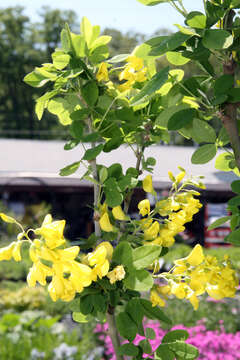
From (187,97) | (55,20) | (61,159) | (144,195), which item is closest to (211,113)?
(187,97)

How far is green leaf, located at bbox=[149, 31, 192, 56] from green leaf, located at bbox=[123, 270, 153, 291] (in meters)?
0.27

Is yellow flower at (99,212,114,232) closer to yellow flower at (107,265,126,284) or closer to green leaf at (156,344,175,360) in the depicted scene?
yellow flower at (107,265,126,284)

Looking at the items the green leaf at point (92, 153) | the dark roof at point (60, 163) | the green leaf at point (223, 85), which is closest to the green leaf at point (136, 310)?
the green leaf at point (92, 153)

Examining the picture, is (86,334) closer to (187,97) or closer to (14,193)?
(187,97)

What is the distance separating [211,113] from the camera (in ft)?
2.07

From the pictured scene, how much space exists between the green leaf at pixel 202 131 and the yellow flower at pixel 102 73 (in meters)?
0.15

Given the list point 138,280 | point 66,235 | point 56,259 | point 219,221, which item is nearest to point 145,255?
point 138,280

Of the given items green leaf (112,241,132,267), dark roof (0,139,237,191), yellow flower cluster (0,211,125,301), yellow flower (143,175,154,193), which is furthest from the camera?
dark roof (0,139,237,191)

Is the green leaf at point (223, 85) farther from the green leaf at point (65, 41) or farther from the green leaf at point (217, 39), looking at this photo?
the green leaf at point (65, 41)

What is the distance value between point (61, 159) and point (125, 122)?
6.88 metres

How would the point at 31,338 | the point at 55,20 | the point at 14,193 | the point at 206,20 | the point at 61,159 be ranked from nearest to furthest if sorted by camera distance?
the point at 206,20
the point at 31,338
the point at 14,193
the point at 61,159
the point at 55,20

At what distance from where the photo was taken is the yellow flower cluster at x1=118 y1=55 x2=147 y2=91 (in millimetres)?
640

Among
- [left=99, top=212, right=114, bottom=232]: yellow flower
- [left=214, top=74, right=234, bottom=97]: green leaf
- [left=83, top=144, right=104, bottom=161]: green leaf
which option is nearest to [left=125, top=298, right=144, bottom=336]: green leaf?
[left=99, top=212, right=114, bottom=232]: yellow flower

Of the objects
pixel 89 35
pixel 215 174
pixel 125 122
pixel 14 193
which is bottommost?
pixel 14 193
